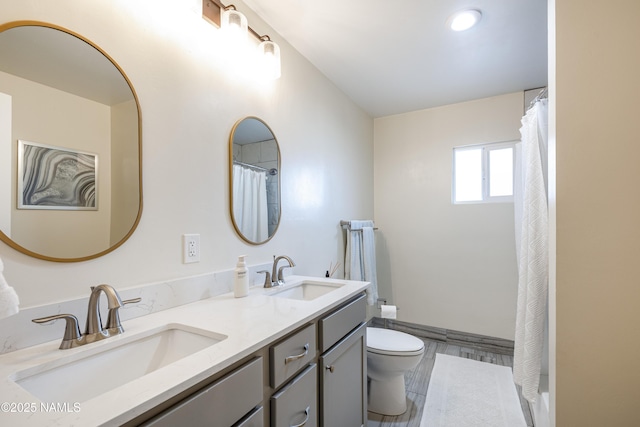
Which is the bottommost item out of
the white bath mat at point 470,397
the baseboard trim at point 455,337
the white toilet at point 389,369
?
the white bath mat at point 470,397

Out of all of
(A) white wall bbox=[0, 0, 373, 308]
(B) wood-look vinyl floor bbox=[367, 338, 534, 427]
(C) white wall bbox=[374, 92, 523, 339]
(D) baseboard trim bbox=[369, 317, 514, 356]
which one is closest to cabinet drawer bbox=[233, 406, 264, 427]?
(A) white wall bbox=[0, 0, 373, 308]

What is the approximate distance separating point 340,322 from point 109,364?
31.8 inches

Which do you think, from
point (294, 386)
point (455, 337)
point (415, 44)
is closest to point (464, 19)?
point (415, 44)

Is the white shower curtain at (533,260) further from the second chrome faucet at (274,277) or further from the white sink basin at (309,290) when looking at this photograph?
the second chrome faucet at (274,277)

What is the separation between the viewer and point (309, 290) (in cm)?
164

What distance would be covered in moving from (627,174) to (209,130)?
5.37 feet

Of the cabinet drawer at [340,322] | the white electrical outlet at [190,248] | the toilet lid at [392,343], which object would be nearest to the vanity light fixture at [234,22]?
the white electrical outlet at [190,248]

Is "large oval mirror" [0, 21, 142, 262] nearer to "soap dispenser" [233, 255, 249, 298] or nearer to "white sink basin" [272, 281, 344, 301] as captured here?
"soap dispenser" [233, 255, 249, 298]

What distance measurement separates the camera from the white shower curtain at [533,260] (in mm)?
1519

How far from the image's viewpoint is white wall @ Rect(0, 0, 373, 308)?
2.92 ft

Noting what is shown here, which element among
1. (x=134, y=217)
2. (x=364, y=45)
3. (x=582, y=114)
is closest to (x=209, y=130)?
(x=134, y=217)

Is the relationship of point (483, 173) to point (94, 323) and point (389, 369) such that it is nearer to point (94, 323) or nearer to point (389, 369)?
point (389, 369)

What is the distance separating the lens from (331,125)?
92.2 inches

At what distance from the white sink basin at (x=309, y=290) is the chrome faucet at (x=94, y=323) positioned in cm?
76
